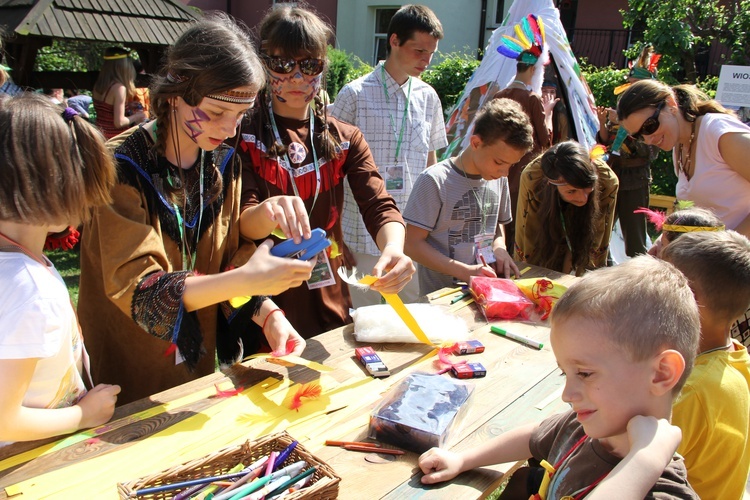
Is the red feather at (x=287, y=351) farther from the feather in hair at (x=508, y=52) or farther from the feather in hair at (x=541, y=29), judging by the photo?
the feather in hair at (x=541, y=29)

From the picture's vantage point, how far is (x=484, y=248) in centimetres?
317

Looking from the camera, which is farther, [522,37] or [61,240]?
[522,37]

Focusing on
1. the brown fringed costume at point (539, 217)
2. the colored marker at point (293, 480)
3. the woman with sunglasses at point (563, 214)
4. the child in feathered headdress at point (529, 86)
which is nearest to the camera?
the colored marker at point (293, 480)

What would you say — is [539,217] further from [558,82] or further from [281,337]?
[558,82]

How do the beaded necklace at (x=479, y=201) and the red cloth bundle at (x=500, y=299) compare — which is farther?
the beaded necklace at (x=479, y=201)

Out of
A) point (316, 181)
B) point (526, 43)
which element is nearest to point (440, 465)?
point (316, 181)

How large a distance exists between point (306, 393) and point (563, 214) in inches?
89.0

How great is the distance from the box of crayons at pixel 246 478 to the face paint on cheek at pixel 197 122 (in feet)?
3.12

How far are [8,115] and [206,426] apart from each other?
0.91 meters

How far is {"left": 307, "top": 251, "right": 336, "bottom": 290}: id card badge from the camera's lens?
236 centimetres

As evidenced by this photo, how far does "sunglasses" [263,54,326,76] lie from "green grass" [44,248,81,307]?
3664 millimetres

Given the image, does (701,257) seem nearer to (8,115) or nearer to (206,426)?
(206,426)

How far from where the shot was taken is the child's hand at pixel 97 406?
5.15ft

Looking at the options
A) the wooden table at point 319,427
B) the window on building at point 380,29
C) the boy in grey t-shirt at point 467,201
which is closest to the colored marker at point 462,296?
the boy in grey t-shirt at point 467,201
